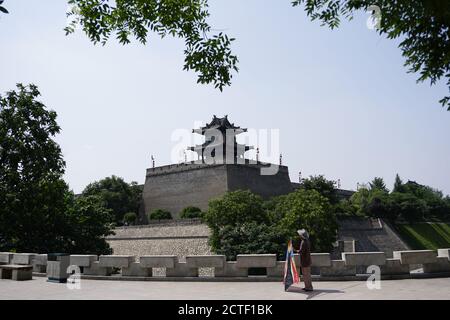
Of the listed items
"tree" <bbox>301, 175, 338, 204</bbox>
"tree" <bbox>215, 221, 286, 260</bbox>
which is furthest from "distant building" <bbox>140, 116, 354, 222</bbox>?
"tree" <bbox>215, 221, 286, 260</bbox>

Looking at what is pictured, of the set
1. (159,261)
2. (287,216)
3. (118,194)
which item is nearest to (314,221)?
(287,216)

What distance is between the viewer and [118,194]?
58.2m

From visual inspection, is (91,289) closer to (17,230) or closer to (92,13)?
(92,13)

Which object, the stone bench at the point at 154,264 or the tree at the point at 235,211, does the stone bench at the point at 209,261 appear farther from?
the tree at the point at 235,211

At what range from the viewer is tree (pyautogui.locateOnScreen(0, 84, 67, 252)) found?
20.9 metres

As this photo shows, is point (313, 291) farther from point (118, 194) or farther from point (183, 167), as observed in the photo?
point (118, 194)

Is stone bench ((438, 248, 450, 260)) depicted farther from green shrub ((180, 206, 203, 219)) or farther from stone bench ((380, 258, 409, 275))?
green shrub ((180, 206, 203, 219))

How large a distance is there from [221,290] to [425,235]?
1999 inches

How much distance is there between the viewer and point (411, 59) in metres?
8.58

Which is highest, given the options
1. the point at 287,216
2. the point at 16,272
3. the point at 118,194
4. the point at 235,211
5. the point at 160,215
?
the point at 118,194

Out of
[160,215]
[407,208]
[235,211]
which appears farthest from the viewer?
[407,208]

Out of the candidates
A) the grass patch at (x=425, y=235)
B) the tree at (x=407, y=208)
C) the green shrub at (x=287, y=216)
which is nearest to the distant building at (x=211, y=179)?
the tree at (x=407, y=208)

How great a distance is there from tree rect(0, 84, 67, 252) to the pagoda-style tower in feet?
141
